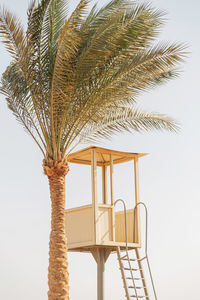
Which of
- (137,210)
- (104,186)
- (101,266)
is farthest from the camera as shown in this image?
(104,186)

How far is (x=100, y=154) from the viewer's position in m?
14.0

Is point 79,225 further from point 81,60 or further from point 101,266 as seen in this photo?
point 81,60

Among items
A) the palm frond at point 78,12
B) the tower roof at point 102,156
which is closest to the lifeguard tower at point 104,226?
the tower roof at point 102,156

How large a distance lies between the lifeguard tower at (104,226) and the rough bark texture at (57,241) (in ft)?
5.38

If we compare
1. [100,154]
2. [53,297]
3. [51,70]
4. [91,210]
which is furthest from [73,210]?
[51,70]

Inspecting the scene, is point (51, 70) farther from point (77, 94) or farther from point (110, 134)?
point (110, 134)

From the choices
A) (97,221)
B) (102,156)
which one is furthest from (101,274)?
(102,156)

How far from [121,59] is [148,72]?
0.75 meters

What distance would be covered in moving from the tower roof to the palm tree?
1.42 m

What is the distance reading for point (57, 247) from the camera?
1088 centimetres

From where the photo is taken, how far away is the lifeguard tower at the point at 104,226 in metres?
12.4

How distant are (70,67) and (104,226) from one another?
4.36 m

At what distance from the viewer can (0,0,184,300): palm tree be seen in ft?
36.0

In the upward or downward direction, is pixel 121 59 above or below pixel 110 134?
above
